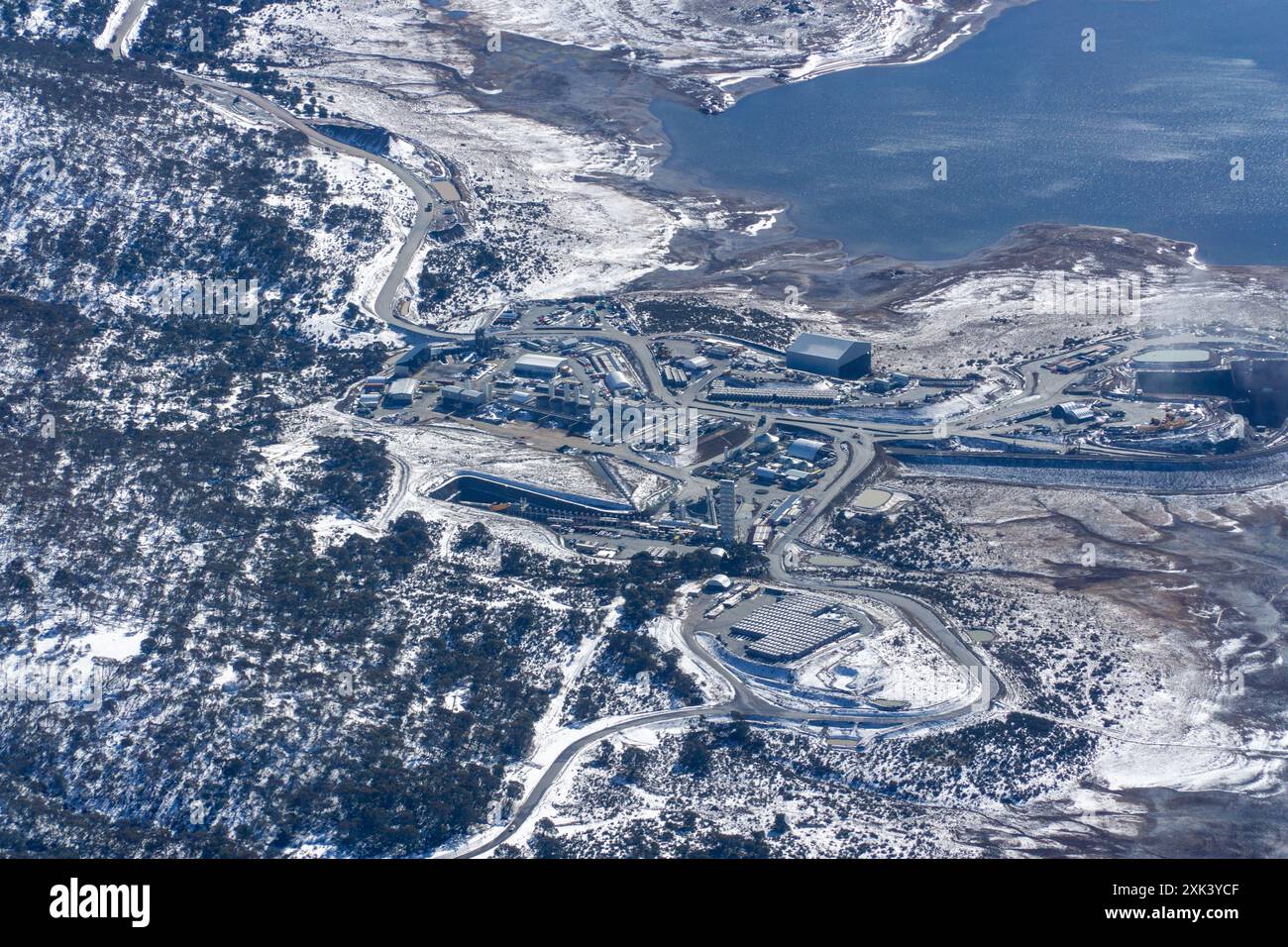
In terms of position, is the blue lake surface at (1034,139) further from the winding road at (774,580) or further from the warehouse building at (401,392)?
the warehouse building at (401,392)

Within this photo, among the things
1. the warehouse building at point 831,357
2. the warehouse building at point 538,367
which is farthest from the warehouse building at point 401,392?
the warehouse building at point 831,357

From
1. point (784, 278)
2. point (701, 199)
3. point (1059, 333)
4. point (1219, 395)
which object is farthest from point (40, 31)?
point (1219, 395)

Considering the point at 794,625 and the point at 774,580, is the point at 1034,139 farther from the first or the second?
the point at 794,625

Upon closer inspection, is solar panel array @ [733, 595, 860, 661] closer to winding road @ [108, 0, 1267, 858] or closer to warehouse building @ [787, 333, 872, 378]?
winding road @ [108, 0, 1267, 858]

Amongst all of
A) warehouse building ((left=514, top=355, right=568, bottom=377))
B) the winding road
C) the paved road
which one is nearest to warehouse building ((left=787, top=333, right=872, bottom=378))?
the winding road

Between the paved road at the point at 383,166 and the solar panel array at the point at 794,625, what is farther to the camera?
the paved road at the point at 383,166

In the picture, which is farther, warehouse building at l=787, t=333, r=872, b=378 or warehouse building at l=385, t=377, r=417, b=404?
warehouse building at l=385, t=377, r=417, b=404

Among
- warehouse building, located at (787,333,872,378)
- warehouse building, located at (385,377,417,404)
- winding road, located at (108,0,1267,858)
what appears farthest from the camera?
warehouse building, located at (385,377,417,404)
